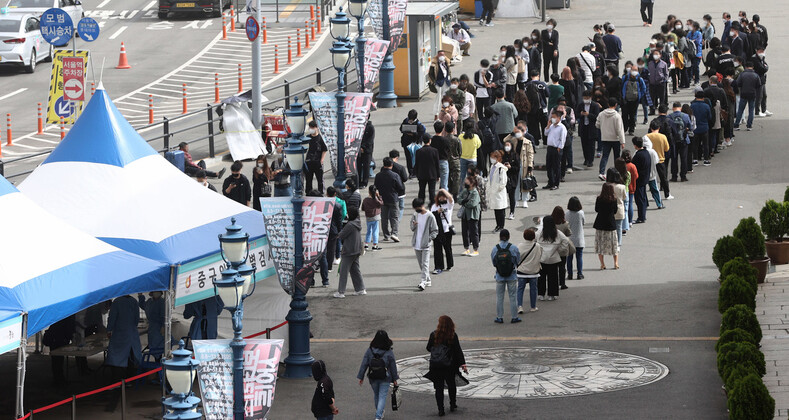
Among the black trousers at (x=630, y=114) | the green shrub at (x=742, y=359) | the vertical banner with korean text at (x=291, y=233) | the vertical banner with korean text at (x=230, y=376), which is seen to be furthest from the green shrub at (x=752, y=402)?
the black trousers at (x=630, y=114)

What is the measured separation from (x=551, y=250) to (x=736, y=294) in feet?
11.1

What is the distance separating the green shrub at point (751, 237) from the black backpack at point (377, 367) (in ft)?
26.1

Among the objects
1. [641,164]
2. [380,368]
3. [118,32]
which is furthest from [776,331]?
[118,32]

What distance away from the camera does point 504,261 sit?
20000 millimetres

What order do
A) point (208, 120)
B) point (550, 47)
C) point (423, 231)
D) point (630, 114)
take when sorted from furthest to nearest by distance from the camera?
point (550, 47) < point (208, 120) < point (630, 114) < point (423, 231)

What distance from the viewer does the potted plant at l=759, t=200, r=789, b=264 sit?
22109mm

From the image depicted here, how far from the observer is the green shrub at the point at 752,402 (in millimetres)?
14414

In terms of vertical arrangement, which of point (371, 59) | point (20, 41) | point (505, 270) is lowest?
point (505, 270)

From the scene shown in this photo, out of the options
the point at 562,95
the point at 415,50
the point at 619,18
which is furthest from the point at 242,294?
the point at 619,18

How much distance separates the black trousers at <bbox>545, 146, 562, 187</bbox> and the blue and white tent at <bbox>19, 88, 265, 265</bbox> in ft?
31.5

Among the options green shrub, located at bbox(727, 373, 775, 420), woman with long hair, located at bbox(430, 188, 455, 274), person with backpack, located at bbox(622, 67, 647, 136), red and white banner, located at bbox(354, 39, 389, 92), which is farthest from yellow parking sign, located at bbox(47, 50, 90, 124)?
green shrub, located at bbox(727, 373, 775, 420)

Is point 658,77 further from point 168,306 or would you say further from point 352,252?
point 168,306

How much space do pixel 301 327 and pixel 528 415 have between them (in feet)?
12.8

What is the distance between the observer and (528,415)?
16.7 meters
